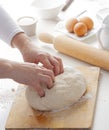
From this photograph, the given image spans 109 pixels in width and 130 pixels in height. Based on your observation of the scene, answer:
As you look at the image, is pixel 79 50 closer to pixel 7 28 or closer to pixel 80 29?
pixel 80 29

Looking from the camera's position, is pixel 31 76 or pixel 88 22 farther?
pixel 88 22

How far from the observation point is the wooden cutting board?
35.9 inches

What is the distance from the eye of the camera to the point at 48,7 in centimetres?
145

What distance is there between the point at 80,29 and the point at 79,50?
125 mm

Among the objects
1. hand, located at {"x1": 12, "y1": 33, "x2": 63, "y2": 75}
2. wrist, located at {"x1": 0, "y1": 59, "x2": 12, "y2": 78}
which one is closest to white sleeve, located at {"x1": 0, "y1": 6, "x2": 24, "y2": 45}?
hand, located at {"x1": 12, "y1": 33, "x2": 63, "y2": 75}

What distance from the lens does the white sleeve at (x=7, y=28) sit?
1.19 meters

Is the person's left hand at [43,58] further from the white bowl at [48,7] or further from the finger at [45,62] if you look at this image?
the white bowl at [48,7]

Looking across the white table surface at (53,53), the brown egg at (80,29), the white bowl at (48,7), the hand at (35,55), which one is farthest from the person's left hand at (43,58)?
the white bowl at (48,7)

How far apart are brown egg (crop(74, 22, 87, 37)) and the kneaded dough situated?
10.8 inches

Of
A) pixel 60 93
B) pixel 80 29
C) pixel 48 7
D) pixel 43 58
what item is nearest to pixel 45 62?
pixel 43 58

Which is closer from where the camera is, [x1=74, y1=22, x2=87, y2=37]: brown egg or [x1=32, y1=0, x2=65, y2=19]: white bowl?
[x1=74, y1=22, x2=87, y2=37]: brown egg

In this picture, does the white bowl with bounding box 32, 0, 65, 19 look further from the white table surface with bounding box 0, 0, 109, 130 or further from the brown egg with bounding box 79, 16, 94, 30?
the brown egg with bounding box 79, 16, 94, 30

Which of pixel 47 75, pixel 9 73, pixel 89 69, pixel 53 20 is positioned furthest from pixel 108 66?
pixel 53 20

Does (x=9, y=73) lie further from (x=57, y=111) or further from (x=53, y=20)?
(x=53, y=20)
